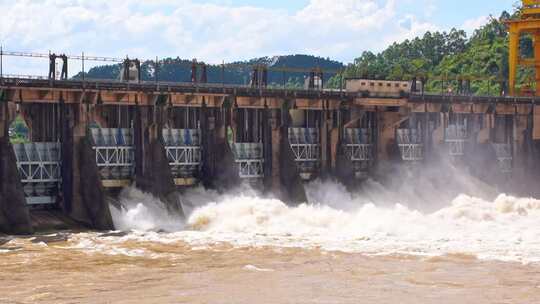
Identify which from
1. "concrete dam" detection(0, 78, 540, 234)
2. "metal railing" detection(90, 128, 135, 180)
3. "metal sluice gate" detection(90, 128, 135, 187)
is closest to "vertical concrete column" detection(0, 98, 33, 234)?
"concrete dam" detection(0, 78, 540, 234)

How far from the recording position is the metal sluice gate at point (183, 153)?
2050 inches

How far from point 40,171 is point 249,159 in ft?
42.5

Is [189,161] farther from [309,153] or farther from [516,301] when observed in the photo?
[516,301]

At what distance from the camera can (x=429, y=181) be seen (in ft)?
208

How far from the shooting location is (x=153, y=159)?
4984cm

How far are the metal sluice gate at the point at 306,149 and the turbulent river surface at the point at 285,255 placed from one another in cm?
137

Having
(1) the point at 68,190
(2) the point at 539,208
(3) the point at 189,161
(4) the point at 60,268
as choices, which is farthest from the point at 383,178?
(4) the point at 60,268

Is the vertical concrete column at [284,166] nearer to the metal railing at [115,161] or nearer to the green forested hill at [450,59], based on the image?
the metal railing at [115,161]

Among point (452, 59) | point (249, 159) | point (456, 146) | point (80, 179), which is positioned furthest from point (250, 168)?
point (452, 59)

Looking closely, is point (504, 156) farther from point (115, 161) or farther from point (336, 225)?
point (115, 161)

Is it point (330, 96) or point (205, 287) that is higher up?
point (330, 96)

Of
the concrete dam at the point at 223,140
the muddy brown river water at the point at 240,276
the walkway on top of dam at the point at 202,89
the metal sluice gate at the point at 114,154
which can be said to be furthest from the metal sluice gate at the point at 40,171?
the muddy brown river water at the point at 240,276

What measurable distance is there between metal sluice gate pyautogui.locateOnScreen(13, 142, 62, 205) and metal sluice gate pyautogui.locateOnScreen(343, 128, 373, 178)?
19740 mm

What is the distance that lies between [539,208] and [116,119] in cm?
2615
